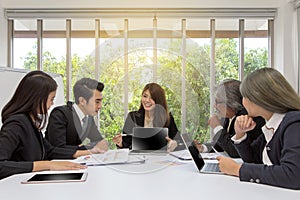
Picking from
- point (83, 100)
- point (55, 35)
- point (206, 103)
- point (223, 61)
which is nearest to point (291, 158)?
point (206, 103)

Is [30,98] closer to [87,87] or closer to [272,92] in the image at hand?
[87,87]

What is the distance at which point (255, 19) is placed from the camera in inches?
147

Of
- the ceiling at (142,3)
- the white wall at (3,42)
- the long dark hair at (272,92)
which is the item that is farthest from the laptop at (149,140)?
the white wall at (3,42)

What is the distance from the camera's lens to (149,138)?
5.79 feet

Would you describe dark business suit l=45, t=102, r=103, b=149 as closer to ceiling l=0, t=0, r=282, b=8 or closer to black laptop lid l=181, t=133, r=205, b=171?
black laptop lid l=181, t=133, r=205, b=171

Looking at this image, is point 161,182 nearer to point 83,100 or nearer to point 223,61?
point 83,100

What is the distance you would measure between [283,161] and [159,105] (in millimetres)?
710

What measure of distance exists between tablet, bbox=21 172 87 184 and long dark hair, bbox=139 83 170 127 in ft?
1.52

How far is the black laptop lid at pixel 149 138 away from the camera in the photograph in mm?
1683

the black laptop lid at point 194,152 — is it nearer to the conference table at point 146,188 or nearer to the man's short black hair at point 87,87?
the conference table at point 146,188

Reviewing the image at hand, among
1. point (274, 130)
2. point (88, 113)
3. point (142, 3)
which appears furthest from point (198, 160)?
point (142, 3)

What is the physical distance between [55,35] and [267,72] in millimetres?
3065

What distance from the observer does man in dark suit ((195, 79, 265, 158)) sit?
1.46 metres

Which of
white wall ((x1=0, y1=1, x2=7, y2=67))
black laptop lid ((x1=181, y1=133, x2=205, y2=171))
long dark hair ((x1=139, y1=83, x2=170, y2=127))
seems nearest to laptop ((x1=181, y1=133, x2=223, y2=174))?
black laptop lid ((x1=181, y1=133, x2=205, y2=171))
